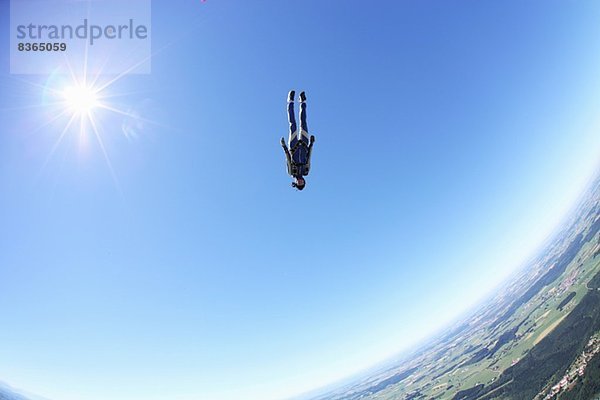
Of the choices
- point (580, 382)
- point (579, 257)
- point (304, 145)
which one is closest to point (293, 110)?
point (304, 145)

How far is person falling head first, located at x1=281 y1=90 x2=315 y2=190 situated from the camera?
1293 cm

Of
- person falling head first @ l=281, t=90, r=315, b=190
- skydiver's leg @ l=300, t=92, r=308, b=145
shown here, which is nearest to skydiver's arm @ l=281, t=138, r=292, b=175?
person falling head first @ l=281, t=90, r=315, b=190

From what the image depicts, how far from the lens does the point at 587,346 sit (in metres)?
85.4

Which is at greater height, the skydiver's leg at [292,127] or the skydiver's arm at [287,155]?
the skydiver's leg at [292,127]

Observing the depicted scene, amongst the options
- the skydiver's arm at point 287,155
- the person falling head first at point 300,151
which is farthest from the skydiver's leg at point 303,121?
the skydiver's arm at point 287,155

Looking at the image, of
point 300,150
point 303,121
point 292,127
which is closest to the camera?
point 300,150

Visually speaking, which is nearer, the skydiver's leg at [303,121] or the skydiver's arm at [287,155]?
the skydiver's leg at [303,121]

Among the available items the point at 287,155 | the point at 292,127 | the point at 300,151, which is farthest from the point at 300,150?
the point at 292,127

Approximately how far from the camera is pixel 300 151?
1298 centimetres

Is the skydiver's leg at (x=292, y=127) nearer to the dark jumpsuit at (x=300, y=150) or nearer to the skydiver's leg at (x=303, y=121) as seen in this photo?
the dark jumpsuit at (x=300, y=150)

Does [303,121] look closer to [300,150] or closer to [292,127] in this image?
[292,127]

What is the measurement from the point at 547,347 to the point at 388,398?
118 metres

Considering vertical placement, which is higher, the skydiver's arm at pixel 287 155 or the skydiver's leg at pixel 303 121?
the skydiver's leg at pixel 303 121

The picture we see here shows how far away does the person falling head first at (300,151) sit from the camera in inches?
509
